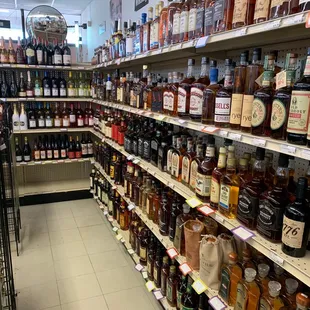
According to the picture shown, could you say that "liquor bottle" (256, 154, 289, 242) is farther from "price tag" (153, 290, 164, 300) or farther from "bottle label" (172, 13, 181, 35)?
"price tag" (153, 290, 164, 300)

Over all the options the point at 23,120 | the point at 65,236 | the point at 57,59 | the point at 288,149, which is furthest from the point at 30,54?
the point at 288,149

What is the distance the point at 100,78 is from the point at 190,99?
2.66 meters

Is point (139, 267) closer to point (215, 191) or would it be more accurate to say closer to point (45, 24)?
point (215, 191)

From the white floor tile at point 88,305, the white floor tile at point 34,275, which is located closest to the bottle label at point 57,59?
the white floor tile at point 34,275

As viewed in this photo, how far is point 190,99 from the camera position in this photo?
1613 millimetres

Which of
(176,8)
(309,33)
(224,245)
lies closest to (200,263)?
(224,245)

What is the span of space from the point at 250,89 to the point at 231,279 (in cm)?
88

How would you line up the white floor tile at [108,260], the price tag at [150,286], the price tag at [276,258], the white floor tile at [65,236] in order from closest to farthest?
the price tag at [276,258]
the price tag at [150,286]
the white floor tile at [108,260]
the white floor tile at [65,236]

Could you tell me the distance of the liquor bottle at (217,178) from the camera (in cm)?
138

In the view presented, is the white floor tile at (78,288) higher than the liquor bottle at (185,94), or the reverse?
the liquor bottle at (185,94)

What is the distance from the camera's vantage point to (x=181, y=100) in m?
1.70

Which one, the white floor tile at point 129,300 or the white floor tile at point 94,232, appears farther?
the white floor tile at point 94,232

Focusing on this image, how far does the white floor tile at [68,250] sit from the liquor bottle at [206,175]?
1883 mm

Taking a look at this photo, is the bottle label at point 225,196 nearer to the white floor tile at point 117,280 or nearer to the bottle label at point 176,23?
the bottle label at point 176,23
